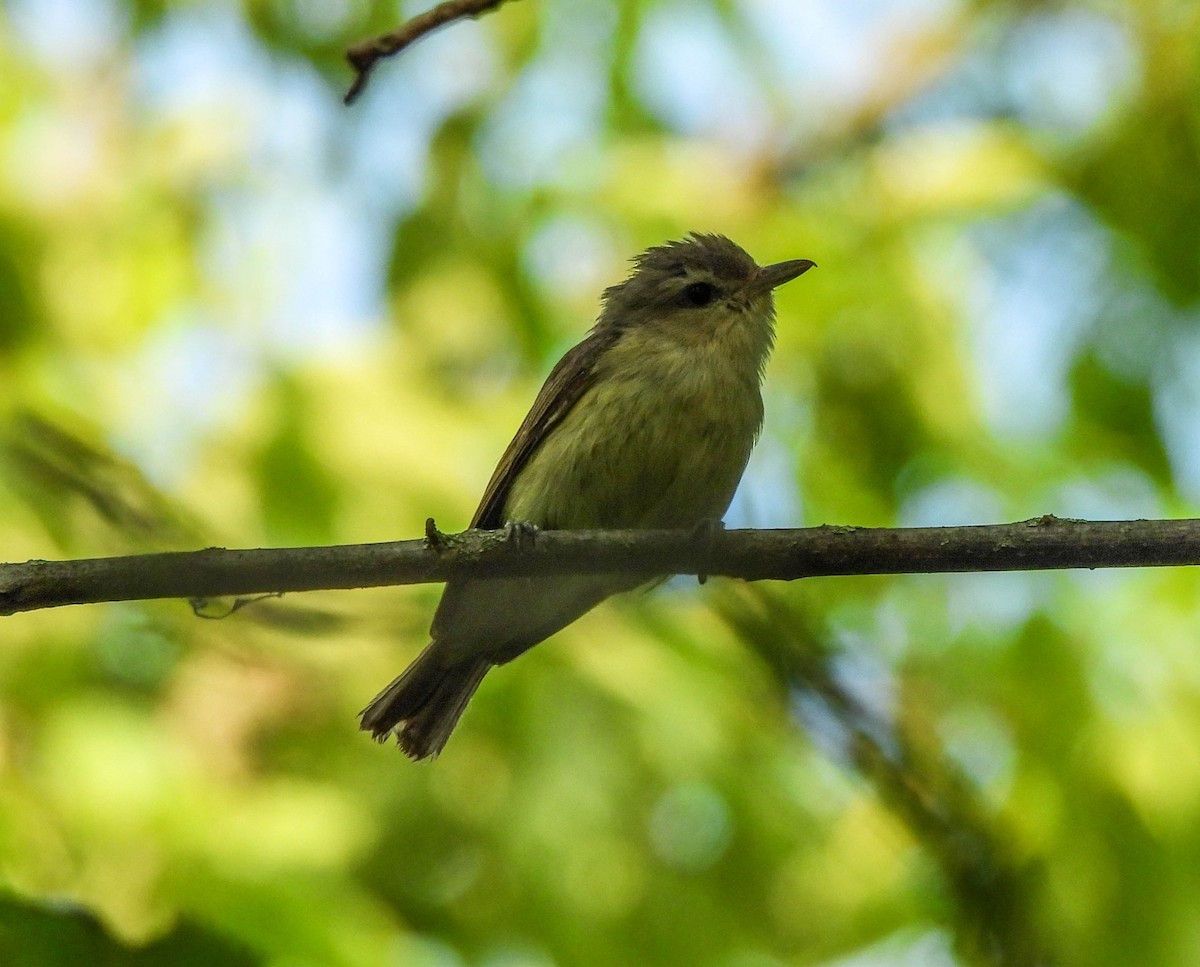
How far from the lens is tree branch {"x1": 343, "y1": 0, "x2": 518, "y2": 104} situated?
10.8ft

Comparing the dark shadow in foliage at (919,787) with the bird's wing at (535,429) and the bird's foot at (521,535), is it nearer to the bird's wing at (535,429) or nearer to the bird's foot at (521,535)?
the bird's foot at (521,535)

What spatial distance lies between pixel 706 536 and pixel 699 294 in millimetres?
1693

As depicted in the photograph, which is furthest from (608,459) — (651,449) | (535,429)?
(535,429)

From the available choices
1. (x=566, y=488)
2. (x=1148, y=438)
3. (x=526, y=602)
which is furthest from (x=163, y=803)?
(x=1148, y=438)

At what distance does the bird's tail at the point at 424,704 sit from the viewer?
16.7ft

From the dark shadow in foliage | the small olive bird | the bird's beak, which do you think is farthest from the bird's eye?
the dark shadow in foliage

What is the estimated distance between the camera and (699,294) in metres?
5.48

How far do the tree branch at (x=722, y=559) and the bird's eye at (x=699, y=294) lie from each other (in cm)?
185

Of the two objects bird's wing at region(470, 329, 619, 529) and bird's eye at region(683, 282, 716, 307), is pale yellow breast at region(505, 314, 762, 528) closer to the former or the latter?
bird's wing at region(470, 329, 619, 529)

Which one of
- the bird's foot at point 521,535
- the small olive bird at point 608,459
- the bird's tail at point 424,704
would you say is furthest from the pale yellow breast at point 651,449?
the bird's foot at point 521,535

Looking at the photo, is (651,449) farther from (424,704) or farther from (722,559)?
(424,704)

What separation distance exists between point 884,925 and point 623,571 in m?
2.34

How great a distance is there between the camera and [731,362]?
514 centimetres

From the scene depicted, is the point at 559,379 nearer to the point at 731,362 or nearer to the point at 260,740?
the point at 731,362
